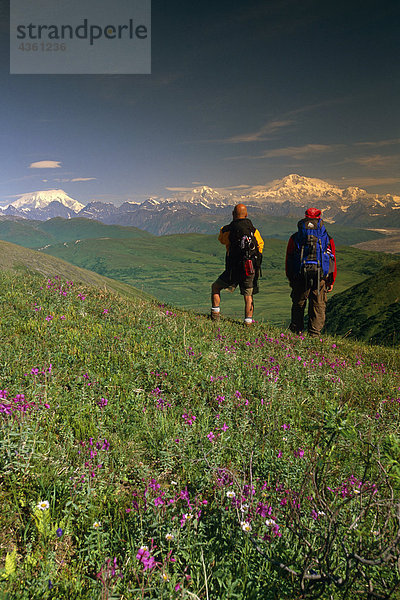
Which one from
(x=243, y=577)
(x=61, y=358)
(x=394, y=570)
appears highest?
(x=61, y=358)

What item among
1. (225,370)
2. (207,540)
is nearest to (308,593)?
(207,540)

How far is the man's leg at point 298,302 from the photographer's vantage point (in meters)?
10.7

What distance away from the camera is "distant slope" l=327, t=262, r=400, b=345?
52.4 feet

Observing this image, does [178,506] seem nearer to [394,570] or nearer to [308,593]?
[308,593]

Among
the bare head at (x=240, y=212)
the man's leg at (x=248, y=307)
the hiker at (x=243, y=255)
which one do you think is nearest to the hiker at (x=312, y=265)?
the hiker at (x=243, y=255)

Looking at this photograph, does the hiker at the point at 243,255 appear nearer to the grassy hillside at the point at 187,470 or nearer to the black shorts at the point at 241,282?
the black shorts at the point at 241,282

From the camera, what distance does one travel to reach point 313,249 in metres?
10.0

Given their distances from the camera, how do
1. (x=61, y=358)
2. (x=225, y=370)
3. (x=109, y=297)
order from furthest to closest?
(x=109, y=297)
(x=225, y=370)
(x=61, y=358)

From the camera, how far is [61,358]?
19.2 feet

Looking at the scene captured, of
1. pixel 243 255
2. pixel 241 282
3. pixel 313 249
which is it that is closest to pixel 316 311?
pixel 313 249

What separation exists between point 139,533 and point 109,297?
31.8ft

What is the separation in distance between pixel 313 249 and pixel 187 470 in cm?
823

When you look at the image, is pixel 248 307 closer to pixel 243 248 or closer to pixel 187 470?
pixel 243 248

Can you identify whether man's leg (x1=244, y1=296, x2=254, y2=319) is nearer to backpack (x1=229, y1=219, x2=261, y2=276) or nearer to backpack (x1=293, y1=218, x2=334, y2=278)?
backpack (x1=229, y1=219, x2=261, y2=276)
